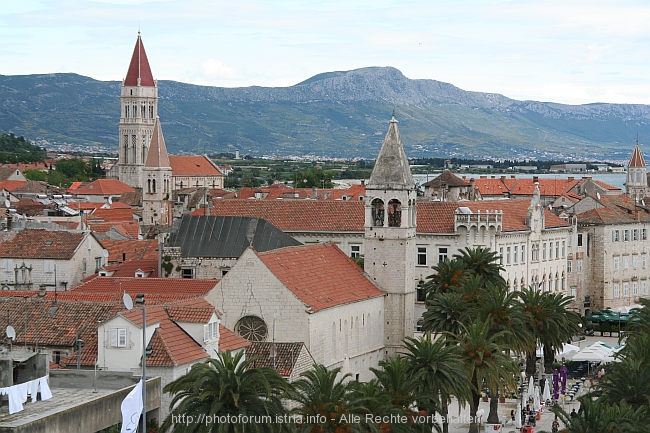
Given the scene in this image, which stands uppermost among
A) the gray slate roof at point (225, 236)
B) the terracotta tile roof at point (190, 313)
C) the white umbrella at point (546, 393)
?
the gray slate roof at point (225, 236)

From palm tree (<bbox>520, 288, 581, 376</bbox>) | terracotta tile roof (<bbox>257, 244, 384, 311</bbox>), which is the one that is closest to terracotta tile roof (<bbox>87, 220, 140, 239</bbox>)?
terracotta tile roof (<bbox>257, 244, 384, 311</bbox>)

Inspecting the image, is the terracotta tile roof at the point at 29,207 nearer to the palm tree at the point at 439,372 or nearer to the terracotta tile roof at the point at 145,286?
the terracotta tile roof at the point at 145,286

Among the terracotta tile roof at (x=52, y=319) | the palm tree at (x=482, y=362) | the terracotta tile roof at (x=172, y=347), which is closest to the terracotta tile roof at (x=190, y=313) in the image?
the terracotta tile roof at (x=172, y=347)

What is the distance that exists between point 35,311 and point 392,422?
2228 cm

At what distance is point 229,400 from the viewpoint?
45906 mm

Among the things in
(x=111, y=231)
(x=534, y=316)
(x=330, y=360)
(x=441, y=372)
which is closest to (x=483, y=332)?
(x=441, y=372)

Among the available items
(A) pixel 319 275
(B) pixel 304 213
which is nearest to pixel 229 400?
(A) pixel 319 275

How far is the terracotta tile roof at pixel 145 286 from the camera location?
3088 inches

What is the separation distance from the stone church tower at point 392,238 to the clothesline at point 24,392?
33.3m

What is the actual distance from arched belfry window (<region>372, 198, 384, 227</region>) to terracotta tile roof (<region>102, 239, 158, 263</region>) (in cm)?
2323

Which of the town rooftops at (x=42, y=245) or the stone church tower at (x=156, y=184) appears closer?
the town rooftops at (x=42, y=245)

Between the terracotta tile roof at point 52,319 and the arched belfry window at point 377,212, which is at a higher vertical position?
the arched belfry window at point 377,212

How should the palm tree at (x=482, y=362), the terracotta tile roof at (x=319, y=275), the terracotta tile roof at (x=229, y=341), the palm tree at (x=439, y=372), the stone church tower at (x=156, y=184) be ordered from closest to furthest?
the palm tree at (x=439, y=372), the terracotta tile roof at (x=229, y=341), the palm tree at (x=482, y=362), the terracotta tile roof at (x=319, y=275), the stone church tower at (x=156, y=184)

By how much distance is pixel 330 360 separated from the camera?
229 feet
